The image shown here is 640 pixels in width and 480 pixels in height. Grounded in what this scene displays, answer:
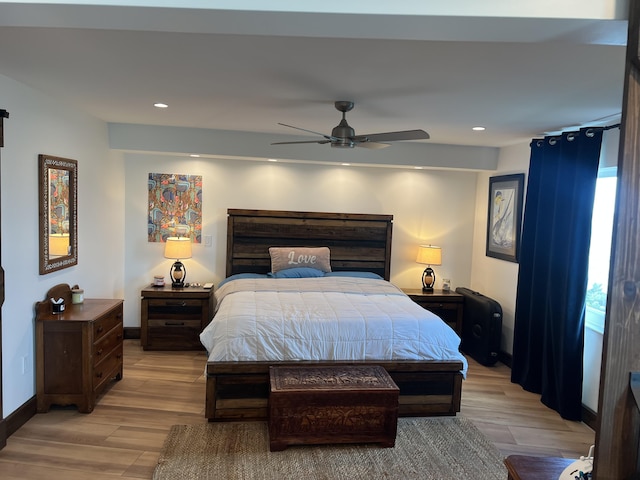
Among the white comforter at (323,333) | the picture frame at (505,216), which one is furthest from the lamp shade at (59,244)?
the picture frame at (505,216)

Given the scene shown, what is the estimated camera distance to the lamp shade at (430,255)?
5.29 meters

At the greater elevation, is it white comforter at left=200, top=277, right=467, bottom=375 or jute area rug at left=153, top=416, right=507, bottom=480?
white comforter at left=200, top=277, right=467, bottom=375

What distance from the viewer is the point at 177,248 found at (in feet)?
16.1

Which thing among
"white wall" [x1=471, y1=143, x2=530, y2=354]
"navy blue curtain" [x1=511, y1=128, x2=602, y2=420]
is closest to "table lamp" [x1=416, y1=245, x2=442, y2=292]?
"white wall" [x1=471, y1=143, x2=530, y2=354]

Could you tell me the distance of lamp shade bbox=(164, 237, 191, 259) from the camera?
16.1 feet

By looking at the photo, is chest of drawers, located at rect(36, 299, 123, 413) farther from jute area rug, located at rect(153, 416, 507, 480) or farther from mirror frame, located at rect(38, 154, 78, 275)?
jute area rug, located at rect(153, 416, 507, 480)

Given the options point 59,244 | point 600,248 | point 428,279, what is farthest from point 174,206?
point 600,248

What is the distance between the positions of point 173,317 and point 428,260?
2963mm

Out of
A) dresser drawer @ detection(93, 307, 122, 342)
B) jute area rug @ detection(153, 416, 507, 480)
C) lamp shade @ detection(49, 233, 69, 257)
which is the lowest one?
jute area rug @ detection(153, 416, 507, 480)

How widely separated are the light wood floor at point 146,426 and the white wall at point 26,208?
41cm

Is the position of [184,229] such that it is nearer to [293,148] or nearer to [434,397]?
[293,148]

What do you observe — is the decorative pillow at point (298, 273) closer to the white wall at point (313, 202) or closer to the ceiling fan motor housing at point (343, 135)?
the white wall at point (313, 202)

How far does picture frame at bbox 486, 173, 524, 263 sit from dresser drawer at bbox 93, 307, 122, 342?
3919 mm

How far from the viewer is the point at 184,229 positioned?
17.1 ft
